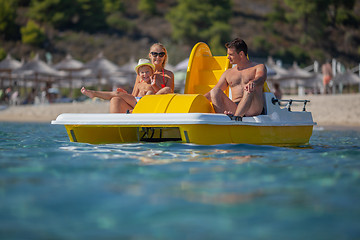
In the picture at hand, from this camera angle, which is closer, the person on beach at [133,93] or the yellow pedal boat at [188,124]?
the yellow pedal boat at [188,124]

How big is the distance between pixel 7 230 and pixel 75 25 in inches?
2383

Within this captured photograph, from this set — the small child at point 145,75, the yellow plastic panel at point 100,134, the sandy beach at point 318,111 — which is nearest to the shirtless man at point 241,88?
the small child at point 145,75

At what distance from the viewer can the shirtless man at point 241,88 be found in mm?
5527

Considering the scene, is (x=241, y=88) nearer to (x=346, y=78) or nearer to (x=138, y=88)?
(x=138, y=88)

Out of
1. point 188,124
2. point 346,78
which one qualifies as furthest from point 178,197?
point 346,78

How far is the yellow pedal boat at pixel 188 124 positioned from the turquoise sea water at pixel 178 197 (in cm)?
54

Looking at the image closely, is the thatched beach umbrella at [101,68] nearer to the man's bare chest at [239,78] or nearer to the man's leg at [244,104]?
the man's bare chest at [239,78]

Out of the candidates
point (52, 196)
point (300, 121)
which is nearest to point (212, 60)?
point (300, 121)

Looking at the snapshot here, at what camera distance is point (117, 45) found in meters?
56.1

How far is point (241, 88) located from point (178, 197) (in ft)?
10.9

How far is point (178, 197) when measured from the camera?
281 cm

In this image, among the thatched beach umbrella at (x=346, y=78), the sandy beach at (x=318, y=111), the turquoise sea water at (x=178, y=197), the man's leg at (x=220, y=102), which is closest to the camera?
the turquoise sea water at (x=178, y=197)

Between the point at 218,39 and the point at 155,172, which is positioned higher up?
the point at 218,39

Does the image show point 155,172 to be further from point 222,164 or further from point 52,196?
point 52,196
